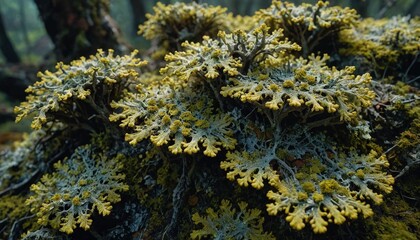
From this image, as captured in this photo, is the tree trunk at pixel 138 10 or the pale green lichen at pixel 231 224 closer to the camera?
the pale green lichen at pixel 231 224

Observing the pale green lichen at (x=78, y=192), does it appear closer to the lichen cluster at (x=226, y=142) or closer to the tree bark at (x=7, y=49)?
the lichen cluster at (x=226, y=142)

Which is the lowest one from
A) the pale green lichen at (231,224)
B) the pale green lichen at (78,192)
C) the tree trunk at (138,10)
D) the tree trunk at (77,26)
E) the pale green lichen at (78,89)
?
the pale green lichen at (231,224)

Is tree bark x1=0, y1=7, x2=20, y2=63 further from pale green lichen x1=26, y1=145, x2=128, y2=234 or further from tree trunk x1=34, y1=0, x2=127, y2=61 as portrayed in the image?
pale green lichen x1=26, y1=145, x2=128, y2=234

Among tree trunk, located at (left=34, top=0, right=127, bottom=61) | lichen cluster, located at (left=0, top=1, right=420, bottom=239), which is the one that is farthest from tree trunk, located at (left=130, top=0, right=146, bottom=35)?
lichen cluster, located at (left=0, top=1, right=420, bottom=239)

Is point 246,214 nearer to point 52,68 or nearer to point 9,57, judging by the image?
point 52,68

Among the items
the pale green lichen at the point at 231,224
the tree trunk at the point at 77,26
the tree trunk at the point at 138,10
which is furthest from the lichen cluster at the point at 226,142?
the tree trunk at the point at 138,10

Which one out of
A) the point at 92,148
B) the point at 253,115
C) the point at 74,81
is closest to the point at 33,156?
the point at 92,148

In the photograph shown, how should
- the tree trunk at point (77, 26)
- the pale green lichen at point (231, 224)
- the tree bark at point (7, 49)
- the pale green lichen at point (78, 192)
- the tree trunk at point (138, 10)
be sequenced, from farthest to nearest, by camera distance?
1. the tree bark at point (7, 49)
2. the tree trunk at point (138, 10)
3. the tree trunk at point (77, 26)
4. the pale green lichen at point (78, 192)
5. the pale green lichen at point (231, 224)
